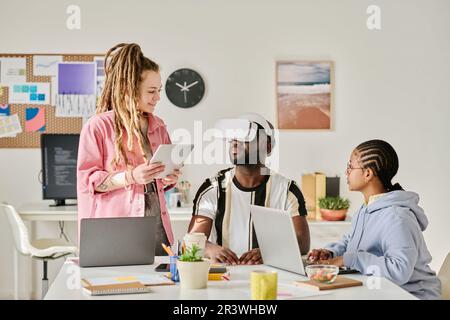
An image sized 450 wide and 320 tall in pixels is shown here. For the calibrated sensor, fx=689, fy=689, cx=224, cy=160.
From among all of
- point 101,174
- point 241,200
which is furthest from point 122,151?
point 241,200

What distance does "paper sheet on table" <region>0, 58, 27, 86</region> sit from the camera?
471 cm

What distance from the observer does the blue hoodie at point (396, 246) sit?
2182mm

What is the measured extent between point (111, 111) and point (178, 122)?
6.44ft

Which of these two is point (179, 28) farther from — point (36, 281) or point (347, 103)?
point (36, 281)

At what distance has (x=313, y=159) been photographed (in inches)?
190

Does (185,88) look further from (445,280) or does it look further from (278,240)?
(278,240)

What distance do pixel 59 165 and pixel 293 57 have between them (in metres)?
1.76

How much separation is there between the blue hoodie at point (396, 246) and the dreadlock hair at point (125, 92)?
0.95 metres

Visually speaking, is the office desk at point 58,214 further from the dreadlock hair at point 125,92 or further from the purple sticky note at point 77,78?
the dreadlock hair at point 125,92

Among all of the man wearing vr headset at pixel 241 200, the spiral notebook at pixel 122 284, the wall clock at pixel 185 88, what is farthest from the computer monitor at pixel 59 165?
the spiral notebook at pixel 122 284

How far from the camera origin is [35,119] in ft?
15.5

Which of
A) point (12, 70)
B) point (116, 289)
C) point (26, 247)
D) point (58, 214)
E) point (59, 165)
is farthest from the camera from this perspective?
point (12, 70)

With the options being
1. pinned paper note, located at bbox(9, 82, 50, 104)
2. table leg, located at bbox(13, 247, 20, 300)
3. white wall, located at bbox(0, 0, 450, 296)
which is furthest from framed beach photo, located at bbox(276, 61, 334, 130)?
table leg, located at bbox(13, 247, 20, 300)

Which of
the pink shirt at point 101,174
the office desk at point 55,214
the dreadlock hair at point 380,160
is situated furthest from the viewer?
the office desk at point 55,214
